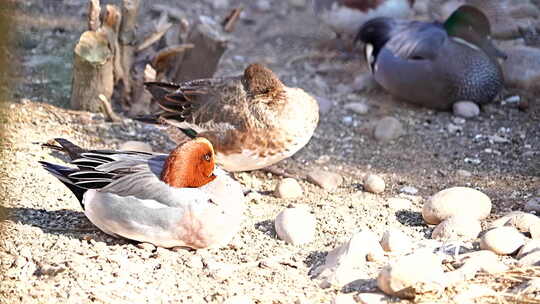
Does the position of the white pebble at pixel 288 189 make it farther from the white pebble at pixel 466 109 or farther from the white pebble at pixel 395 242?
the white pebble at pixel 466 109

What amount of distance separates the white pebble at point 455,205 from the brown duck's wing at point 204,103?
1.09 metres

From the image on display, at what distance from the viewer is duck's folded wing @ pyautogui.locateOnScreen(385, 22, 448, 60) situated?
635 centimetres

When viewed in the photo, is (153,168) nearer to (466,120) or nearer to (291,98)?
(291,98)

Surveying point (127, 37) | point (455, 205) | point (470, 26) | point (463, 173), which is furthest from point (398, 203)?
point (470, 26)

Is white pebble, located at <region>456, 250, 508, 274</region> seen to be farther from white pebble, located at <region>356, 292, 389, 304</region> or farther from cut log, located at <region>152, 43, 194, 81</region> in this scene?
cut log, located at <region>152, 43, 194, 81</region>

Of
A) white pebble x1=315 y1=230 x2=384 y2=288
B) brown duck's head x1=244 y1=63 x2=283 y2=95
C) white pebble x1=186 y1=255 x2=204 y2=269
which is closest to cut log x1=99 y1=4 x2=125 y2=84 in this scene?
brown duck's head x1=244 y1=63 x2=283 y2=95

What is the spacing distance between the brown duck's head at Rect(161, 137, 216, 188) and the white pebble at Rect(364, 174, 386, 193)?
131 cm

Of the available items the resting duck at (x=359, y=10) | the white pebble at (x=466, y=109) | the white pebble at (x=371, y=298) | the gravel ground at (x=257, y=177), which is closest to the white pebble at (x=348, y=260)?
the gravel ground at (x=257, y=177)

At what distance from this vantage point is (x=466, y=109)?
6125 millimetres

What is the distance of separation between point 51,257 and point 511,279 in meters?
1.90

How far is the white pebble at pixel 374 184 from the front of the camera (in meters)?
4.77

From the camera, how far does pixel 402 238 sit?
12.4ft

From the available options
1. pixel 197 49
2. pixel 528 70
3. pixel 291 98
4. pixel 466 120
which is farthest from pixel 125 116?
pixel 528 70

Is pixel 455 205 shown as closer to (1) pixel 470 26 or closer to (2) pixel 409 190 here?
(2) pixel 409 190
